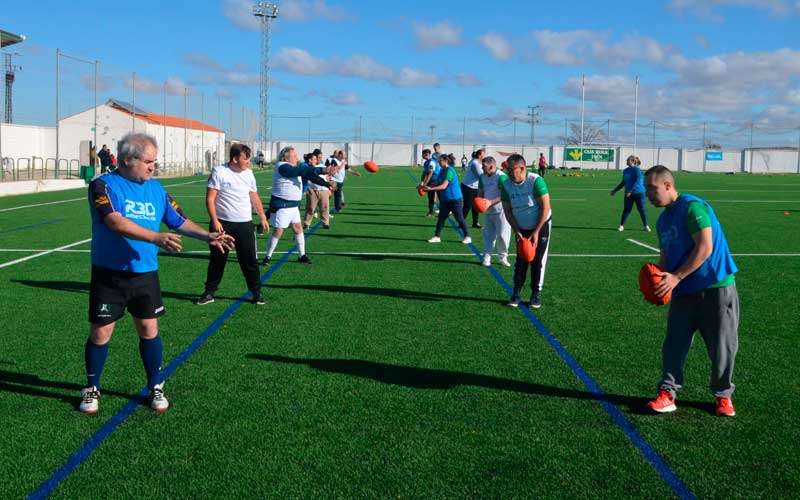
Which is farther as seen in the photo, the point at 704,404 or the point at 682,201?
the point at 704,404

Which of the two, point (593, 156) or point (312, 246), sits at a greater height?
point (593, 156)

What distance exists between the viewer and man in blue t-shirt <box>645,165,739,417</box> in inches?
189

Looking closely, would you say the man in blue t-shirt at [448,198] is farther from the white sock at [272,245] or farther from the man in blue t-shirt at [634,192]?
the man in blue t-shirt at [634,192]

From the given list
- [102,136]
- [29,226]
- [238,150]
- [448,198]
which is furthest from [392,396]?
[102,136]

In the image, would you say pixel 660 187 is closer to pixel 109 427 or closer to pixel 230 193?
pixel 109 427

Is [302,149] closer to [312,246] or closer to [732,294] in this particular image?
[312,246]

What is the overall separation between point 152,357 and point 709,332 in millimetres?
3942

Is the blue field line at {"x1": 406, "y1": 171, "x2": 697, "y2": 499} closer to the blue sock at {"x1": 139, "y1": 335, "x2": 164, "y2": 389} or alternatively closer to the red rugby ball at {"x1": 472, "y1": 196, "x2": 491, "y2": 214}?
the red rugby ball at {"x1": 472, "y1": 196, "x2": 491, "y2": 214}

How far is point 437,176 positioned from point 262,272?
234 inches

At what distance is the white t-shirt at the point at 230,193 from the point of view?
8.80 metres

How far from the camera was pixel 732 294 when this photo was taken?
4984 mm

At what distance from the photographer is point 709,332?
5027 millimetres

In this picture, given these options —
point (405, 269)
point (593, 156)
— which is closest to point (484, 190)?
point (405, 269)

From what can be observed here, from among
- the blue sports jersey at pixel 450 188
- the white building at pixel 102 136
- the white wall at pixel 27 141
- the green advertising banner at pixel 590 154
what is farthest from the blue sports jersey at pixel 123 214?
the green advertising banner at pixel 590 154
